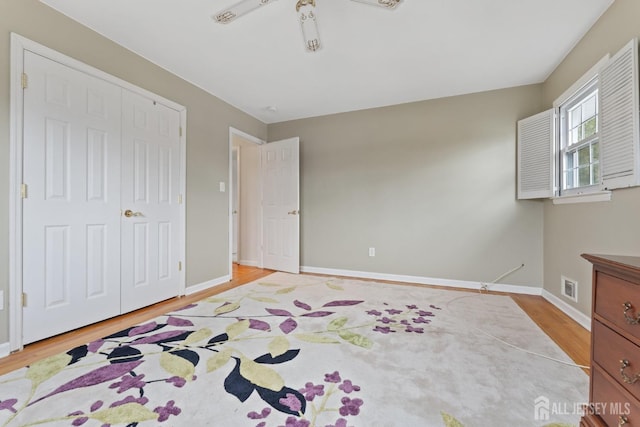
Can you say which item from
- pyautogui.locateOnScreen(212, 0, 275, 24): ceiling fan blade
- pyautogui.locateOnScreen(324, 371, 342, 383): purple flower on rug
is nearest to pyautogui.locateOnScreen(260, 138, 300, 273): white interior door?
pyautogui.locateOnScreen(212, 0, 275, 24): ceiling fan blade

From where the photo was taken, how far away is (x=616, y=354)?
0.96m

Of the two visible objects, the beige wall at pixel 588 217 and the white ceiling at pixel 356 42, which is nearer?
the beige wall at pixel 588 217

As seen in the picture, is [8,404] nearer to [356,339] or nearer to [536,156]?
[356,339]

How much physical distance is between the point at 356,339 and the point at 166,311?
6.06 feet

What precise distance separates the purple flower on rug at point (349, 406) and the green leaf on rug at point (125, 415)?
852 mm

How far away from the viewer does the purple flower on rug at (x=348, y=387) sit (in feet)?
4.54

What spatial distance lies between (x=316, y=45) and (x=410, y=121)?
6.43 ft

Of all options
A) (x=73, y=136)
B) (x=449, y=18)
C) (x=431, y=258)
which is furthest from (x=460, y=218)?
(x=73, y=136)

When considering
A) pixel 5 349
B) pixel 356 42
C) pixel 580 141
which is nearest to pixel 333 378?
pixel 5 349

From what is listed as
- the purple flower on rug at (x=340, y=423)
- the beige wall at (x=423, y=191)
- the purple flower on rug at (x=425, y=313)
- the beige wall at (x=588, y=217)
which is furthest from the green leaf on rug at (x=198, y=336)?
the beige wall at (x=588, y=217)

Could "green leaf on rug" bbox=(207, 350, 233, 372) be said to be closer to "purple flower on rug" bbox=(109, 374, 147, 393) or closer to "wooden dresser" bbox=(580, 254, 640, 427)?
"purple flower on rug" bbox=(109, 374, 147, 393)

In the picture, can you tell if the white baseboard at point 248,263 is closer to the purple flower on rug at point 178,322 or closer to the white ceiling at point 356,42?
the purple flower on rug at point 178,322

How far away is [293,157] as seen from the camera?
4105 mm

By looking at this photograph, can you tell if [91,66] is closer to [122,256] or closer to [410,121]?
[122,256]
